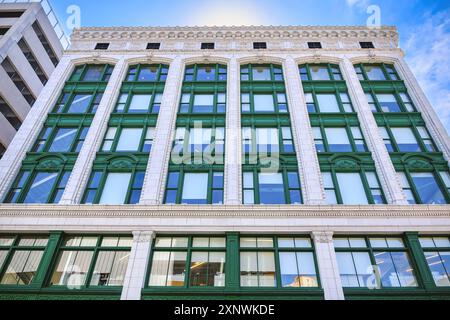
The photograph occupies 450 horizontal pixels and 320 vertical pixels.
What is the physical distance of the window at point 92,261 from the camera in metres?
15.4

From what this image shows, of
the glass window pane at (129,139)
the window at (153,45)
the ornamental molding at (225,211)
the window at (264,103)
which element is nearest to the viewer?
the ornamental molding at (225,211)

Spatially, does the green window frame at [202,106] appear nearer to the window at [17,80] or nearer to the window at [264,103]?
the window at [264,103]

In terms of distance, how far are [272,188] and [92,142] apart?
11394 mm

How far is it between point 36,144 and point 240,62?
621 inches

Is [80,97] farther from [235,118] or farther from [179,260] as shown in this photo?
[179,260]

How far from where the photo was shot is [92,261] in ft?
52.1

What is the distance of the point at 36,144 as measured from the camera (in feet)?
68.2

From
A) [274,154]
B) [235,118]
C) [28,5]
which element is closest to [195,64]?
[235,118]

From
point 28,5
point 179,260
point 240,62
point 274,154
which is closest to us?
point 179,260

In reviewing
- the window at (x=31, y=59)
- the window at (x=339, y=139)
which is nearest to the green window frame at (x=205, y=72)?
the window at (x=339, y=139)

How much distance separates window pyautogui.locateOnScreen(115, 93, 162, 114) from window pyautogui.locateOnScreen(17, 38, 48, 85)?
16138 mm

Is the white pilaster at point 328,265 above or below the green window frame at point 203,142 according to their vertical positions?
below

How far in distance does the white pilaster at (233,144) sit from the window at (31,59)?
21685 mm

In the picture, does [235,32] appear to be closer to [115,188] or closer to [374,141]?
[374,141]
